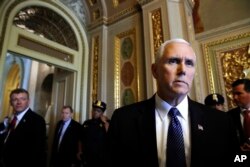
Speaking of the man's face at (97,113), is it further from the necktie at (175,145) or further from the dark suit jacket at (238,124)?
the necktie at (175,145)

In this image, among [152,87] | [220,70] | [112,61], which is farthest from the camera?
[112,61]

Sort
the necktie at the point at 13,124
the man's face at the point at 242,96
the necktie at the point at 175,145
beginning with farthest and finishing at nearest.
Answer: the necktie at the point at 13,124, the man's face at the point at 242,96, the necktie at the point at 175,145

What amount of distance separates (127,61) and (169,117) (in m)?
3.60

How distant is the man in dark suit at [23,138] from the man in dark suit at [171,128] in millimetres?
1716

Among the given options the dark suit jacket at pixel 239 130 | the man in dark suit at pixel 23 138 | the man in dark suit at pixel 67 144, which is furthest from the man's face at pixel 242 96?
the man in dark suit at pixel 67 144

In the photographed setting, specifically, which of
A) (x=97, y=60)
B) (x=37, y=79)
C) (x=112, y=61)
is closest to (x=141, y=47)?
(x=112, y=61)

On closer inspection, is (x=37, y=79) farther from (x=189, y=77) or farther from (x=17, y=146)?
(x=189, y=77)

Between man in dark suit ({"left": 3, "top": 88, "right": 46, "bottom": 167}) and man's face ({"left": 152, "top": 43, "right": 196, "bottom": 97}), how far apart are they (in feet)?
6.38

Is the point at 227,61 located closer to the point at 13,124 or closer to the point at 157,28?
the point at 157,28

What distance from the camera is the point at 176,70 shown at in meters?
1.25

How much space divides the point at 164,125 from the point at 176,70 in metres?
0.33

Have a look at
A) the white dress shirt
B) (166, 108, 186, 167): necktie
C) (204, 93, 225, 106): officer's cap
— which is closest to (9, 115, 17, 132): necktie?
the white dress shirt

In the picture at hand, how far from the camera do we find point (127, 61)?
15.6 ft

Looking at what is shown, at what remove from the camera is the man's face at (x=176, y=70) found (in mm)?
1217
